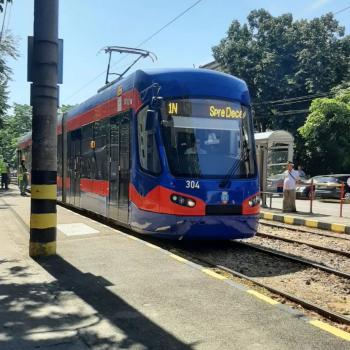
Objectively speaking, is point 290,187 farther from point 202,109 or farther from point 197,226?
point 197,226

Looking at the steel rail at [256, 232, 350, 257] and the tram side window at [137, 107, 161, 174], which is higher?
the tram side window at [137, 107, 161, 174]

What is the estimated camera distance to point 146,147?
32.7 feet

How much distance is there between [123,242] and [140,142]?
1854 millimetres

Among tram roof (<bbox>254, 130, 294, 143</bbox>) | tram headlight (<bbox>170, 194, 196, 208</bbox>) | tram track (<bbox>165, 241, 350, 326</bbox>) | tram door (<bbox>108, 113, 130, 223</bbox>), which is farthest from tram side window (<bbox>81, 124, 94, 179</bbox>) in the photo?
tram roof (<bbox>254, 130, 294, 143</bbox>)

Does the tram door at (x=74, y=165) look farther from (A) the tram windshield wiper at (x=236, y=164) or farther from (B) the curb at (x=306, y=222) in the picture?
(A) the tram windshield wiper at (x=236, y=164)

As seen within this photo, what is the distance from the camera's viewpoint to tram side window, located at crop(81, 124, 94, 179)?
14.1m

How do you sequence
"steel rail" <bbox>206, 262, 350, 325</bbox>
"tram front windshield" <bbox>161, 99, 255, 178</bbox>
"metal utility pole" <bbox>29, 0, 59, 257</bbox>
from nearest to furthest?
"steel rail" <bbox>206, 262, 350, 325</bbox> < "metal utility pole" <bbox>29, 0, 59, 257</bbox> < "tram front windshield" <bbox>161, 99, 255, 178</bbox>

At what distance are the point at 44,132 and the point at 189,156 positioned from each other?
2548 mm

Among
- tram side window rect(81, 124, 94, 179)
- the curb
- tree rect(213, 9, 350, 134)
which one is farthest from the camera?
tree rect(213, 9, 350, 134)

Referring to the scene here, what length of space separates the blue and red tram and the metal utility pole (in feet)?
6.36

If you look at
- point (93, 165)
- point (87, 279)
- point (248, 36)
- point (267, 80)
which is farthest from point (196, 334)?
point (248, 36)

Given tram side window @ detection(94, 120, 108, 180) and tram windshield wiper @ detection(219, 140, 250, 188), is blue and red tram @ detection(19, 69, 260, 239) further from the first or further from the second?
tram side window @ detection(94, 120, 108, 180)

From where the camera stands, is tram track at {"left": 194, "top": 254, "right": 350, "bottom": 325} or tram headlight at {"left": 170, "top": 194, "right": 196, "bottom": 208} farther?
tram headlight at {"left": 170, "top": 194, "right": 196, "bottom": 208}

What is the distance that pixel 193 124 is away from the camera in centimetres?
975
